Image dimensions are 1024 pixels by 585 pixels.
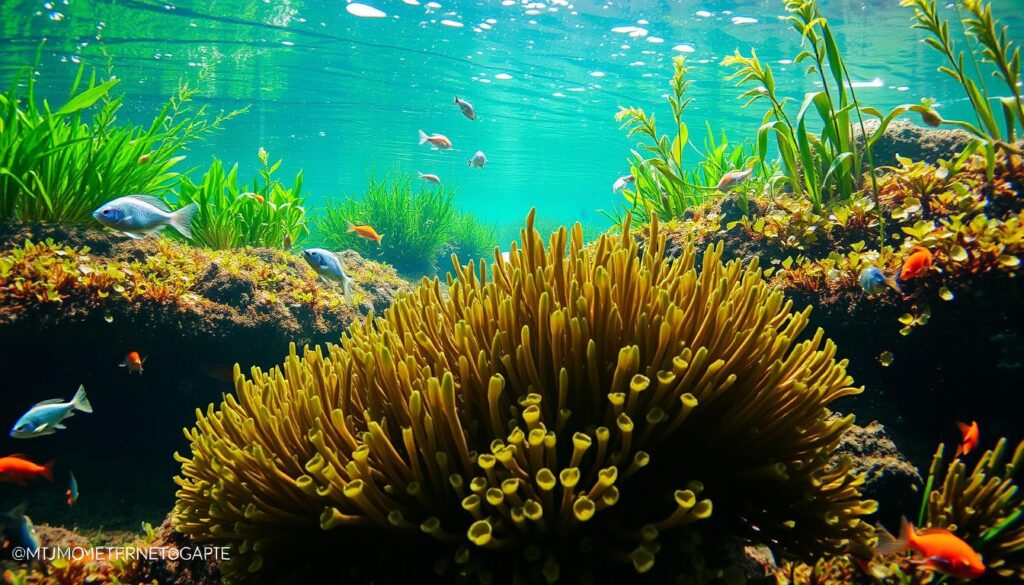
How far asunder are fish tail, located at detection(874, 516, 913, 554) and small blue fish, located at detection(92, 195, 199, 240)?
5.56 metres

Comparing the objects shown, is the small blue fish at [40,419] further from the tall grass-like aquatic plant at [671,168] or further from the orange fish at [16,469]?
the tall grass-like aquatic plant at [671,168]

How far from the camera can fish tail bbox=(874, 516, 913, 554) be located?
2.08m

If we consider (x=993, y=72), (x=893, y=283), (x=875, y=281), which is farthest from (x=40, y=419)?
(x=993, y=72)

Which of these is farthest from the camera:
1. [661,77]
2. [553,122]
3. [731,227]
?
[553,122]

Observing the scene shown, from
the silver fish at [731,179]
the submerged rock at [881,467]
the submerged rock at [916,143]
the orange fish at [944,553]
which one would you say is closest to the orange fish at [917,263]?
the submerged rock at [881,467]

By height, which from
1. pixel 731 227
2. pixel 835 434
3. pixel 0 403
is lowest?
pixel 0 403

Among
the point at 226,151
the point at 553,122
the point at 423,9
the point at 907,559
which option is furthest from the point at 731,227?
the point at 226,151

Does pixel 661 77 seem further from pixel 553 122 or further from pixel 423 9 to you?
pixel 423 9

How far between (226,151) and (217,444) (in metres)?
49.4

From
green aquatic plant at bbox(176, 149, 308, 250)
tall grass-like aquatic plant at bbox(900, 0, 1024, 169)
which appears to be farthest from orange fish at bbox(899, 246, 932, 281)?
green aquatic plant at bbox(176, 149, 308, 250)

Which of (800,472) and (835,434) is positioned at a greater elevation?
(835,434)

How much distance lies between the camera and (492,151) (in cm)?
4153

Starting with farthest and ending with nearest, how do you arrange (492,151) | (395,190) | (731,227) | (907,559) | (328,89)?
(492,151) < (328,89) < (395,190) < (731,227) < (907,559)

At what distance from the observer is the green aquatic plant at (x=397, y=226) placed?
12172mm
